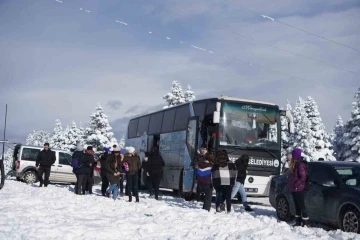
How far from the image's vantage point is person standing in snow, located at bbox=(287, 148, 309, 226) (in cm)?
1166

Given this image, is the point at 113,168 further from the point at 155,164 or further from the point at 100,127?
the point at 100,127

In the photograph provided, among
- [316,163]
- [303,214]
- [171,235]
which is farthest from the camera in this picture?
[316,163]

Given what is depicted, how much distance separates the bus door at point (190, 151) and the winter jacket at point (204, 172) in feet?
13.5

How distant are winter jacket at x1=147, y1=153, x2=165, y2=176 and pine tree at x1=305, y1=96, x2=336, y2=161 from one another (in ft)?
120

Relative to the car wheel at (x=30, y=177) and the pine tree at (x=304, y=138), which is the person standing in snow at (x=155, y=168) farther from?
the pine tree at (x=304, y=138)

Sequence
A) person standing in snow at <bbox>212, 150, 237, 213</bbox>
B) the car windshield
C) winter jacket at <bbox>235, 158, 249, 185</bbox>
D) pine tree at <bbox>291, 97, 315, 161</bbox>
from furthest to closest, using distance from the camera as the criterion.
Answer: pine tree at <bbox>291, 97, 315, 161</bbox>
winter jacket at <bbox>235, 158, 249, 185</bbox>
person standing in snow at <bbox>212, 150, 237, 213</bbox>
the car windshield

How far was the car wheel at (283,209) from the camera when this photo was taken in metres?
13.1

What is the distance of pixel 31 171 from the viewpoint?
2589 cm

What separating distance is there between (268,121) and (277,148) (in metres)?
1.06

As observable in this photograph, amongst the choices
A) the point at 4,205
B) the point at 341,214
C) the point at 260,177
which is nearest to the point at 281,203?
the point at 341,214

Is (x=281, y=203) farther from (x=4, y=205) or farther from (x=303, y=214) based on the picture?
(x=4, y=205)

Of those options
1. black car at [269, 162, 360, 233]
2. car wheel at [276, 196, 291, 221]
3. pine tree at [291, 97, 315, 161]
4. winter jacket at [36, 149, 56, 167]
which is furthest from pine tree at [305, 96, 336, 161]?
black car at [269, 162, 360, 233]

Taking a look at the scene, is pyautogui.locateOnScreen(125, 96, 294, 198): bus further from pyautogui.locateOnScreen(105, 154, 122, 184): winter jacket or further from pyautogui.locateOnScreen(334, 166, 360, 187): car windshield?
pyautogui.locateOnScreen(334, 166, 360, 187): car windshield

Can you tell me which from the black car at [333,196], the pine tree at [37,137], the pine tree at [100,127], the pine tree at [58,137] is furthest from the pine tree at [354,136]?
the pine tree at [37,137]
